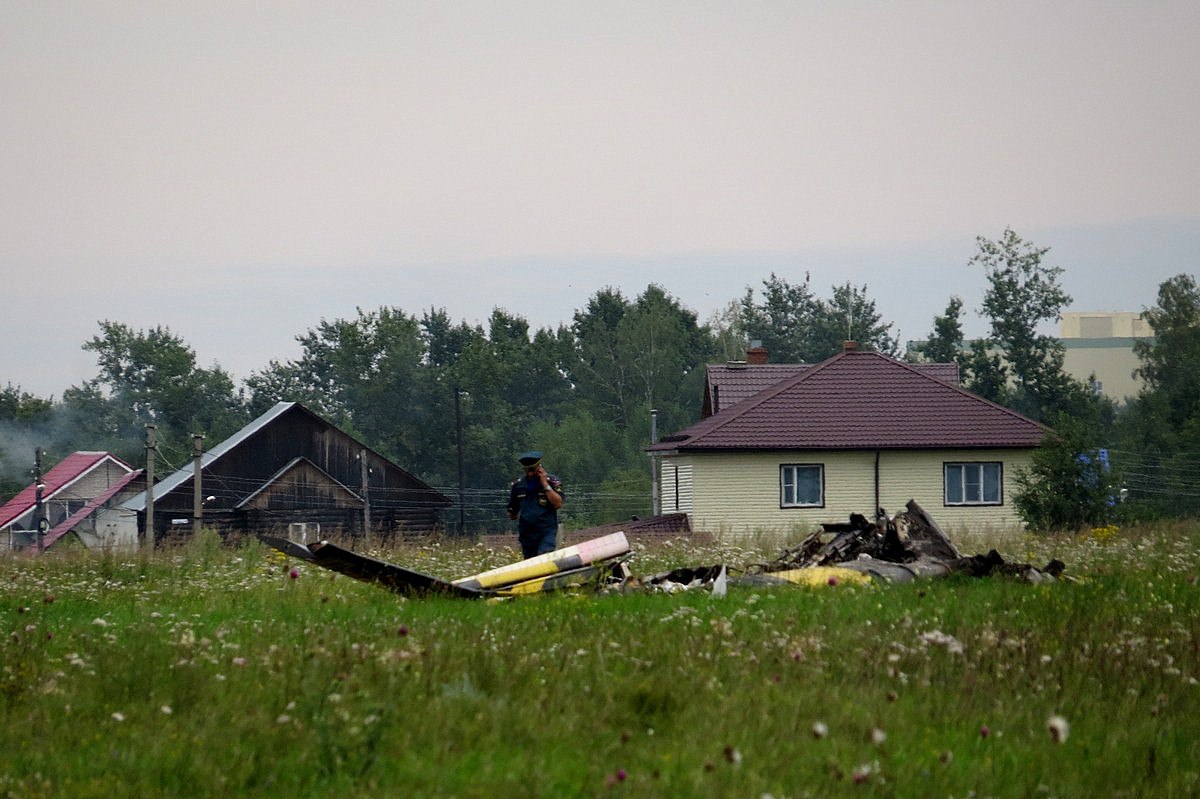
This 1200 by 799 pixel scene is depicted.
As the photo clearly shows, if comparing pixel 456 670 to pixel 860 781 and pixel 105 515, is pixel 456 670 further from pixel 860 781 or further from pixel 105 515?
pixel 105 515

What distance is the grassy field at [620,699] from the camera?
5336mm

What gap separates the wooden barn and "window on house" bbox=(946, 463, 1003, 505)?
22.2m

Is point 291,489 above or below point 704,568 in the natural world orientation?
below

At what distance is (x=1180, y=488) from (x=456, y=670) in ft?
199

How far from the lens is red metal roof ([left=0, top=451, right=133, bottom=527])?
63.7 meters

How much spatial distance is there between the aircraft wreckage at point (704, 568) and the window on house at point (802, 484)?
2713 centimetres

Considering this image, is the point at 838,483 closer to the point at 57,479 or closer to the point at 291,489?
the point at 291,489

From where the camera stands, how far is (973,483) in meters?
41.3

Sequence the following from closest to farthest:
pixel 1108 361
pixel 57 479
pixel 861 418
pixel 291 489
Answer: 1. pixel 861 418
2. pixel 291 489
3. pixel 57 479
4. pixel 1108 361

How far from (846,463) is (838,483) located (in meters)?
0.64

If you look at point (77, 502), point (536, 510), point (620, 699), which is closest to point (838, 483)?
point (536, 510)

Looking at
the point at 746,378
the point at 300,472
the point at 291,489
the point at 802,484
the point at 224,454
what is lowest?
the point at 291,489

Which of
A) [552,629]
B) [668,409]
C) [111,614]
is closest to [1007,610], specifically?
[552,629]

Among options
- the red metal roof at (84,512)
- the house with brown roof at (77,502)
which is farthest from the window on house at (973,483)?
the house with brown roof at (77,502)
